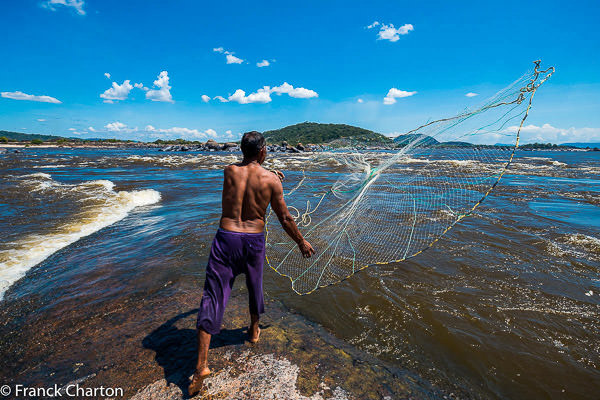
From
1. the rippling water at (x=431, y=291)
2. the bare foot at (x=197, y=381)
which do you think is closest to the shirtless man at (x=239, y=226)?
the bare foot at (x=197, y=381)

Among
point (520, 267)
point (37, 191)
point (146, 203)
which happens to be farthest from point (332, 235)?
point (37, 191)

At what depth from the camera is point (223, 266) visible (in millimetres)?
2314

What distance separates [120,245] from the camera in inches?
215

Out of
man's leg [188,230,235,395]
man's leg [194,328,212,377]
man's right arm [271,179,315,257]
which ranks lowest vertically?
man's leg [194,328,212,377]

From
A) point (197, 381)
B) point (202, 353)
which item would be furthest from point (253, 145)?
point (197, 381)

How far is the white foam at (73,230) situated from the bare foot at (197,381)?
344cm

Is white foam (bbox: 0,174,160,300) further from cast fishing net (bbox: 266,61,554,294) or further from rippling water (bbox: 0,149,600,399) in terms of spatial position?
cast fishing net (bbox: 266,61,554,294)

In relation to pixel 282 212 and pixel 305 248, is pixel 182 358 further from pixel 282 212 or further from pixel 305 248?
pixel 282 212

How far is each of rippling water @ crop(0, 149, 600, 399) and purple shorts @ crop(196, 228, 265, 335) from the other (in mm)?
1224

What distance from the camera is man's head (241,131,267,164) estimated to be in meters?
2.38

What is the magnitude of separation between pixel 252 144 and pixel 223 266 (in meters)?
1.08

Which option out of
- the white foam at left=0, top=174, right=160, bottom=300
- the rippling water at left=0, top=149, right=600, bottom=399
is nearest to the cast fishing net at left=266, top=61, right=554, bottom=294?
the rippling water at left=0, top=149, right=600, bottom=399

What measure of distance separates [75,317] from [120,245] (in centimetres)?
262

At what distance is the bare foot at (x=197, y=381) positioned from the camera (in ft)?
6.71
